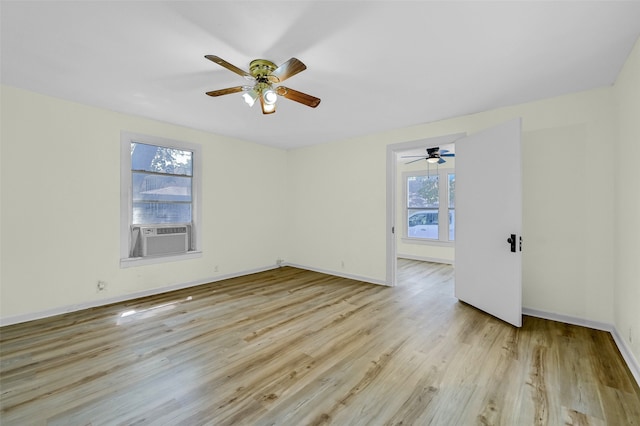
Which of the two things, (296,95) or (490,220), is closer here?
(296,95)

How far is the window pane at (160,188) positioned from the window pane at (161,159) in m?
0.10

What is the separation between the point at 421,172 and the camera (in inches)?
272

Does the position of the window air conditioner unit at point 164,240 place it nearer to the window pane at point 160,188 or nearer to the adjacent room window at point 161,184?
the adjacent room window at point 161,184

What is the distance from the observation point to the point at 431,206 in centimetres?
688

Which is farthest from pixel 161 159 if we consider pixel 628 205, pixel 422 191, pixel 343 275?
pixel 422 191

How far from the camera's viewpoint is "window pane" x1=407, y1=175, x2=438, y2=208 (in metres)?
6.84

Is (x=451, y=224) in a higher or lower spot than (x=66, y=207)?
lower

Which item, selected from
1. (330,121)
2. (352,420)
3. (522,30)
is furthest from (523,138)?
(352,420)

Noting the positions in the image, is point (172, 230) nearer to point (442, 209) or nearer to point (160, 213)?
point (160, 213)

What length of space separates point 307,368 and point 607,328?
3073mm

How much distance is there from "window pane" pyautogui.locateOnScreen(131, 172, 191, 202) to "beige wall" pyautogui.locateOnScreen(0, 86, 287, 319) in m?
0.27

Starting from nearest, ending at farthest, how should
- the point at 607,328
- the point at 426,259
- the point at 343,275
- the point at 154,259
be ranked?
1. the point at 607,328
2. the point at 154,259
3. the point at 343,275
4. the point at 426,259

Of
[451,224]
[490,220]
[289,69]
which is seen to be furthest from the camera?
[451,224]

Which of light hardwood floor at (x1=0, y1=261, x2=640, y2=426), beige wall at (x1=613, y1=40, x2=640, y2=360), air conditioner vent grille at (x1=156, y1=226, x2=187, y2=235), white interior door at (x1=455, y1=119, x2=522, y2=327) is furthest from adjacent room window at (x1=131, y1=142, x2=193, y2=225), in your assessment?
A: beige wall at (x1=613, y1=40, x2=640, y2=360)
